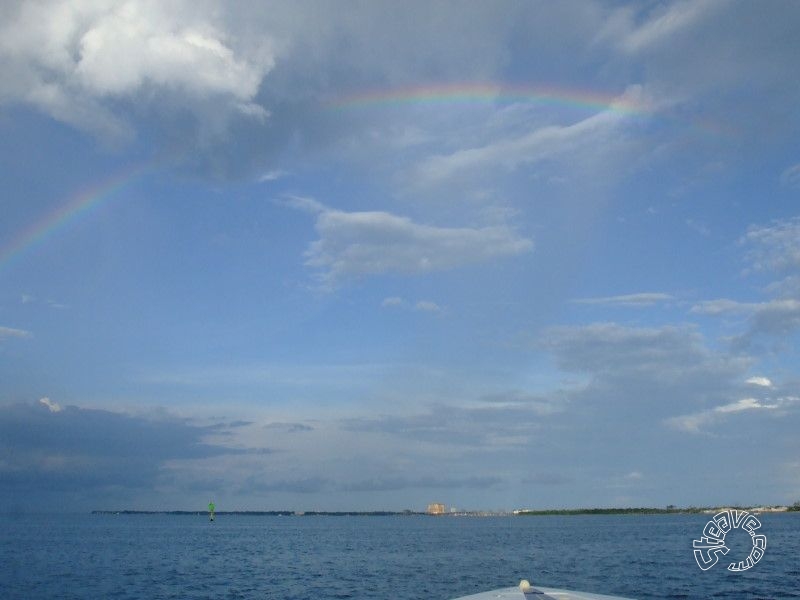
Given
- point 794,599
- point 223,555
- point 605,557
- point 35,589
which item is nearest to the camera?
point 794,599

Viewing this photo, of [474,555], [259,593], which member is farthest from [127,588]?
[474,555]

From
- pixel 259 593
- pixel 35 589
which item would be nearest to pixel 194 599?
pixel 259 593

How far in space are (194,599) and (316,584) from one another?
40.9 ft

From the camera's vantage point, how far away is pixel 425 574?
7038cm

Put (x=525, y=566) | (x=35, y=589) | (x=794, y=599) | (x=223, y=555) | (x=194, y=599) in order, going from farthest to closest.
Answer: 1. (x=223, y=555)
2. (x=525, y=566)
3. (x=35, y=589)
4. (x=194, y=599)
5. (x=794, y=599)

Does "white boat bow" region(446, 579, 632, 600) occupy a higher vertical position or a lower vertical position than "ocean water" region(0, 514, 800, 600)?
higher

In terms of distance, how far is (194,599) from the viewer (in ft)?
183

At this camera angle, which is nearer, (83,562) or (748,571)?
(748,571)

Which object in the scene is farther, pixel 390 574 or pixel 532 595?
pixel 390 574

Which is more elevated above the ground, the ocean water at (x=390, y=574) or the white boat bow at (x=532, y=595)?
the white boat bow at (x=532, y=595)

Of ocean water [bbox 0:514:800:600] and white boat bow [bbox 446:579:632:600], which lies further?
ocean water [bbox 0:514:800:600]

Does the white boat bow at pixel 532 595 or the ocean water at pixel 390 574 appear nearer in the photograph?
the white boat bow at pixel 532 595

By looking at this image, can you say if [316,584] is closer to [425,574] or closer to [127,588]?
[425,574]

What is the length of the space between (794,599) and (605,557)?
4232cm
